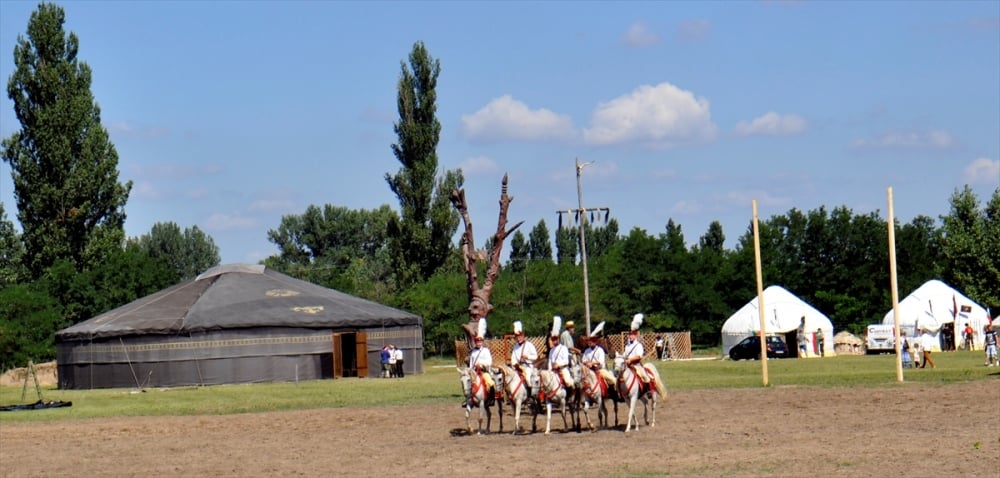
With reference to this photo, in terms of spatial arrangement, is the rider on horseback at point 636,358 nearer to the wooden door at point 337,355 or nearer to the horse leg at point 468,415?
the horse leg at point 468,415

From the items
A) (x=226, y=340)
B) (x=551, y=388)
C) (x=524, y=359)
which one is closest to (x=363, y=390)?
(x=226, y=340)

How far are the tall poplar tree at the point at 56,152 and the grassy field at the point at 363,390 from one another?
1568 cm

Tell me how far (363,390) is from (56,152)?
30260 mm

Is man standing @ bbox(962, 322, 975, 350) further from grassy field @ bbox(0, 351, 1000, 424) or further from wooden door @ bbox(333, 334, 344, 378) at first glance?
wooden door @ bbox(333, 334, 344, 378)

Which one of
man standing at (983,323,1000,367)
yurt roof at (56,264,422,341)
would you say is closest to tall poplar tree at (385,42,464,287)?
yurt roof at (56,264,422,341)

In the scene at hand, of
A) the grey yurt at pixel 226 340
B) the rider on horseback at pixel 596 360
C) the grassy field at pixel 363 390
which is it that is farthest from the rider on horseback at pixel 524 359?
the grey yurt at pixel 226 340

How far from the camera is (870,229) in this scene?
9262 centimetres

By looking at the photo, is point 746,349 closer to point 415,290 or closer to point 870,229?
point 415,290

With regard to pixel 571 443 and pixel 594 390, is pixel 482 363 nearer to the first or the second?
pixel 594 390

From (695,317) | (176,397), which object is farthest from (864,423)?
(695,317)

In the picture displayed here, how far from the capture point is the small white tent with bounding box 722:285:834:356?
214ft

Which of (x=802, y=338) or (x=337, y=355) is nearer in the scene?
(x=337, y=355)

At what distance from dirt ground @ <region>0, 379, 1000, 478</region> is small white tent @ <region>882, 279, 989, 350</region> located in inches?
1446

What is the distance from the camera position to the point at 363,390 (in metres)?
41.1
